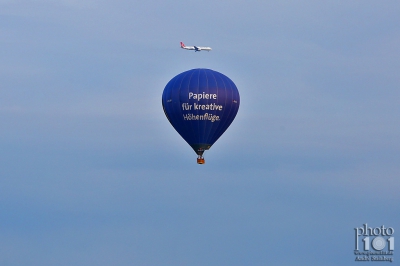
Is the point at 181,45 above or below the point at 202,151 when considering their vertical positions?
above

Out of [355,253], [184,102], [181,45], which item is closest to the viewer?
[355,253]

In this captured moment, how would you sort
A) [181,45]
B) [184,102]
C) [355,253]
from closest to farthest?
[355,253] → [184,102] → [181,45]

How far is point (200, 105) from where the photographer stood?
108188 mm

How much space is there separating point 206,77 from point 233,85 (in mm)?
3293

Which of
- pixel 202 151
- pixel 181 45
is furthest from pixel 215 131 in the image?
pixel 181 45

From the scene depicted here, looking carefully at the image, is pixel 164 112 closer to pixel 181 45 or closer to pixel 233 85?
pixel 233 85

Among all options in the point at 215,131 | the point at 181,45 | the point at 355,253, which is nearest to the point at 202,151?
the point at 215,131

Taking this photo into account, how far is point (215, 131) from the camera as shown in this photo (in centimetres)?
11044

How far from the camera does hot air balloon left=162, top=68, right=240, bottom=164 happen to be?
108125mm

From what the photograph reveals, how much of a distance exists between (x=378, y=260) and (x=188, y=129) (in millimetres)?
24228

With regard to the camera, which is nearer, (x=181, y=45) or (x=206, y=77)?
(x=206, y=77)

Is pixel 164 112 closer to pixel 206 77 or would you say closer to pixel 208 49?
pixel 206 77

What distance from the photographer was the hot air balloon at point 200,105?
10812cm

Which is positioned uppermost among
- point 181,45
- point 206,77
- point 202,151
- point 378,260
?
point 181,45
